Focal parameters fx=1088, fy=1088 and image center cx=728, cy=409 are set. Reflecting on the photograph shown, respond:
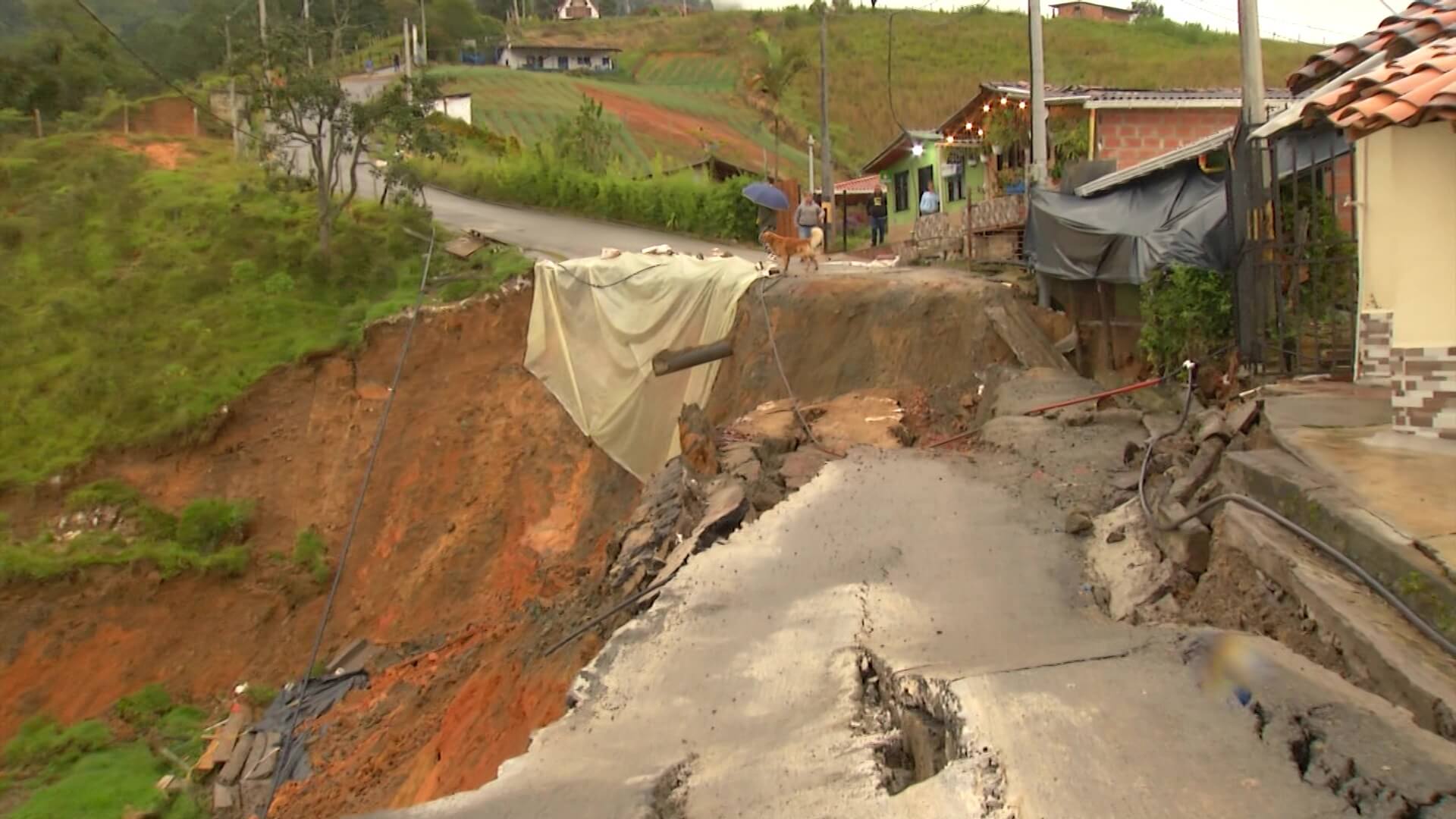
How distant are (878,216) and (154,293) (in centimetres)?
1727

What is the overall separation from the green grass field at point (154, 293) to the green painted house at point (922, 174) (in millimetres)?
11565

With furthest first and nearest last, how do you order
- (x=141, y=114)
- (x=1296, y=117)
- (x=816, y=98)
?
(x=816, y=98) < (x=141, y=114) < (x=1296, y=117)

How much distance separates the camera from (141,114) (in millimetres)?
31078

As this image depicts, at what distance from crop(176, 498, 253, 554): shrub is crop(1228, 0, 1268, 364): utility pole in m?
13.8

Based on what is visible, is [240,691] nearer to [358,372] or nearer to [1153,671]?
[358,372]

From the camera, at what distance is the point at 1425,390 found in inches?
236

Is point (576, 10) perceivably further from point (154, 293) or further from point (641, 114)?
point (154, 293)

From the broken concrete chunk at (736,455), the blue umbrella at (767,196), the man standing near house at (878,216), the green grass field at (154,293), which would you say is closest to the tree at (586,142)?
the man standing near house at (878,216)

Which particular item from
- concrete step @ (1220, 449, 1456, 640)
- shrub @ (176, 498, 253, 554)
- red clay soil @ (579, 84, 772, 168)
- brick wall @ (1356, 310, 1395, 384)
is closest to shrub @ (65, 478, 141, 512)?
shrub @ (176, 498, 253, 554)

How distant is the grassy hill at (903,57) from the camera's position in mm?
50688

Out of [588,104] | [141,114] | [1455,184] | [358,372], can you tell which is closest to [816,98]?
[588,104]

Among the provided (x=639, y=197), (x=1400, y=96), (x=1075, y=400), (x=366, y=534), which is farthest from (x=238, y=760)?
(x=639, y=197)

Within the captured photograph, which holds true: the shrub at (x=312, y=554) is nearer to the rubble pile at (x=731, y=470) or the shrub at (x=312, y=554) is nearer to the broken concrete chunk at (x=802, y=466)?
the rubble pile at (x=731, y=470)

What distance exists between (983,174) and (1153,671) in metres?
21.2
